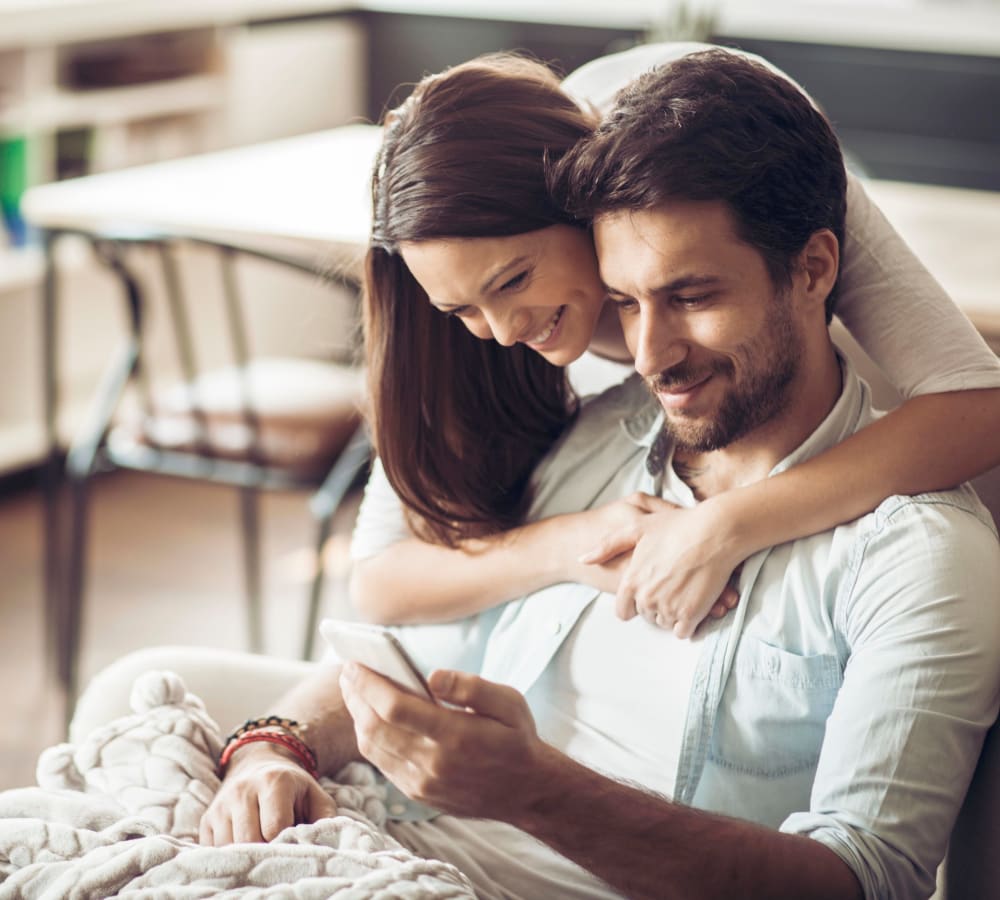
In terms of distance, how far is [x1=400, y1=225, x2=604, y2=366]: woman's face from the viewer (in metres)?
1.29

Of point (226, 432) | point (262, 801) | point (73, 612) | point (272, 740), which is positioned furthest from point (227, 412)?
point (262, 801)

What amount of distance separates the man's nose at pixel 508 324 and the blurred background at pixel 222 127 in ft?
5.14

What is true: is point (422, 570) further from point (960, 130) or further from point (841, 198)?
point (960, 130)

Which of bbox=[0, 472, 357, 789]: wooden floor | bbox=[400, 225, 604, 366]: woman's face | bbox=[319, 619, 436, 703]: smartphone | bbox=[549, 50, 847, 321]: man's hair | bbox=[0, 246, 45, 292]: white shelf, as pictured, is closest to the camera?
bbox=[319, 619, 436, 703]: smartphone

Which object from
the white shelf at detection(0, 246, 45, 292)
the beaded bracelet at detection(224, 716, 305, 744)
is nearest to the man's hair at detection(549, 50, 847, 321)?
the beaded bracelet at detection(224, 716, 305, 744)

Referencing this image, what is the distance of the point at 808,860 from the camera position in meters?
1.05

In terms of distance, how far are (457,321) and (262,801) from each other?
51 cm

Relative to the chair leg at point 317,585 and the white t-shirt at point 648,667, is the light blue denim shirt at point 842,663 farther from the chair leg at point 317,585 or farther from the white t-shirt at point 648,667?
the chair leg at point 317,585

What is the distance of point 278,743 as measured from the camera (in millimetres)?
1325

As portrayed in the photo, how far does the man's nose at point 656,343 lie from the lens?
1.24 m

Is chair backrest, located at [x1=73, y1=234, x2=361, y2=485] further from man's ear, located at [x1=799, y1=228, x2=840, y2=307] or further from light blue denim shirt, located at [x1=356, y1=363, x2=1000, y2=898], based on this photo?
man's ear, located at [x1=799, y1=228, x2=840, y2=307]

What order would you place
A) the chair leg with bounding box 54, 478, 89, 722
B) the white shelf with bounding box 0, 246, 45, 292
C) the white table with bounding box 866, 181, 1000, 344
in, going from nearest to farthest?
the white table with bounding box 866, 181, 1000, 344 < the chair leg with bounding box 54, 478, 89, 722 < the white shelf with bounding box 0, 246, 45, 292

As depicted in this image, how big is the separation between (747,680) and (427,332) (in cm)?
48

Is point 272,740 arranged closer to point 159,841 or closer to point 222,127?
point 159,841
